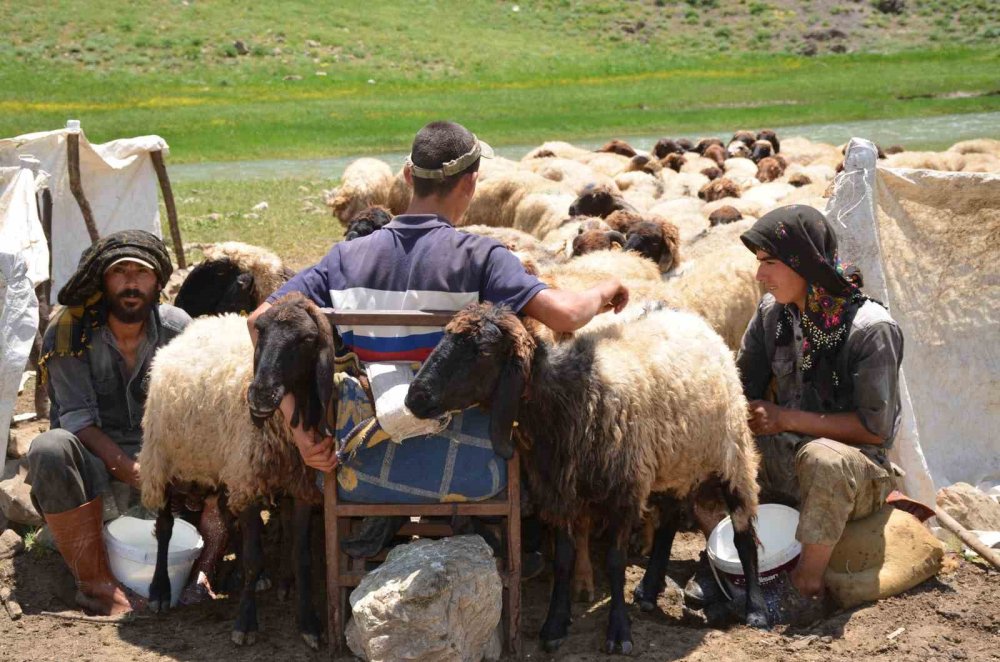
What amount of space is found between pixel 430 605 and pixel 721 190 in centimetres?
1053

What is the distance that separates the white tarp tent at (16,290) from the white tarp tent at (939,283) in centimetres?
451

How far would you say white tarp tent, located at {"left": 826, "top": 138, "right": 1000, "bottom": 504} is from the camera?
6.20 metres

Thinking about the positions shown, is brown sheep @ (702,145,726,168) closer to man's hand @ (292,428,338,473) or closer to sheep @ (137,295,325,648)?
sheep @ (137,295,325,648)

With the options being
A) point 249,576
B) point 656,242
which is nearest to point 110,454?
point 249,576

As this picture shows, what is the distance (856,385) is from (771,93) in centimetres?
3565

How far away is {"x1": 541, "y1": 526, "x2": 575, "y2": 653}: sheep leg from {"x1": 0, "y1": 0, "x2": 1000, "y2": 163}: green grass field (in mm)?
22630

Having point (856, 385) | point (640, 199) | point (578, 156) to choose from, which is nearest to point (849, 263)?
point (856, 385)

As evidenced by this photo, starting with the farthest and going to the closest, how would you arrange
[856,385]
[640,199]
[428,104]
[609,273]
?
[428,104]
[640,199]
[609,273]
[856,385]

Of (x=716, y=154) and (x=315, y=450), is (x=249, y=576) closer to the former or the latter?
(x=315, y=450)

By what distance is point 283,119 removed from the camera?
106 feet

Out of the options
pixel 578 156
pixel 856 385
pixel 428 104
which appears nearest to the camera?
pixel 856 385

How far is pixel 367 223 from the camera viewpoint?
8914mm

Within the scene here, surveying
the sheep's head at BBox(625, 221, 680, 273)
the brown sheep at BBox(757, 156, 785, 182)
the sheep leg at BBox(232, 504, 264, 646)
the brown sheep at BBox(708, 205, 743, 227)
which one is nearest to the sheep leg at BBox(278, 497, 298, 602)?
Answer: the sheep leg at BBox(232, 504, 264, 646)

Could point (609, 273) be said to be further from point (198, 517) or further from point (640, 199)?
point (640, 199)
